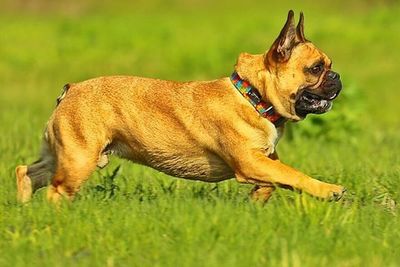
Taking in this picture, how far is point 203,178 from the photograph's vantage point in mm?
7551

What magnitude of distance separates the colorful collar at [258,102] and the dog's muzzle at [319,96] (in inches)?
6.6

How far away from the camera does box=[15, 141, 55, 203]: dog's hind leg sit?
7.87m

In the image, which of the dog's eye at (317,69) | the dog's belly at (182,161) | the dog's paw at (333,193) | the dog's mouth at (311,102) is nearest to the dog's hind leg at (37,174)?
the dog's belly at (182,161)

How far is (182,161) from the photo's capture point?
7465 mm

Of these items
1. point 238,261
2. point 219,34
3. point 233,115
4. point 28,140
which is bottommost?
point 238,261

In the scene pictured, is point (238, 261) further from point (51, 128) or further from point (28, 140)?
point (28, 140)

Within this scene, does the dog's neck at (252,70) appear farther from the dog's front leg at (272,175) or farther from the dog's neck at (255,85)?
the dog's front leg at (272,175)

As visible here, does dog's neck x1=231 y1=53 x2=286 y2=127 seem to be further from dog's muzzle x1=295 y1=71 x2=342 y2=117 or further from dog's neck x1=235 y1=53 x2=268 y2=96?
dog's muzzle x1=295 y1=71 x2=342 y2=117

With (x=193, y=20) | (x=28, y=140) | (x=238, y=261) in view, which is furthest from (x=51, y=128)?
(x=193, y=20)

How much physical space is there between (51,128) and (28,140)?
136 inches

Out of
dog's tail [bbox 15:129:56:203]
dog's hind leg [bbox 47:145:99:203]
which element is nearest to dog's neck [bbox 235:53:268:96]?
dog's hind leg [bbox 47:145:99:203]

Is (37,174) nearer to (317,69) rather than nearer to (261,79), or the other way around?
(261,79)

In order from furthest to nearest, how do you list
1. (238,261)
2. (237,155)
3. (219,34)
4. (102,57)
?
(219,34)
(102,57)
(237,155)
(238,261)

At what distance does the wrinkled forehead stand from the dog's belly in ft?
3.12
